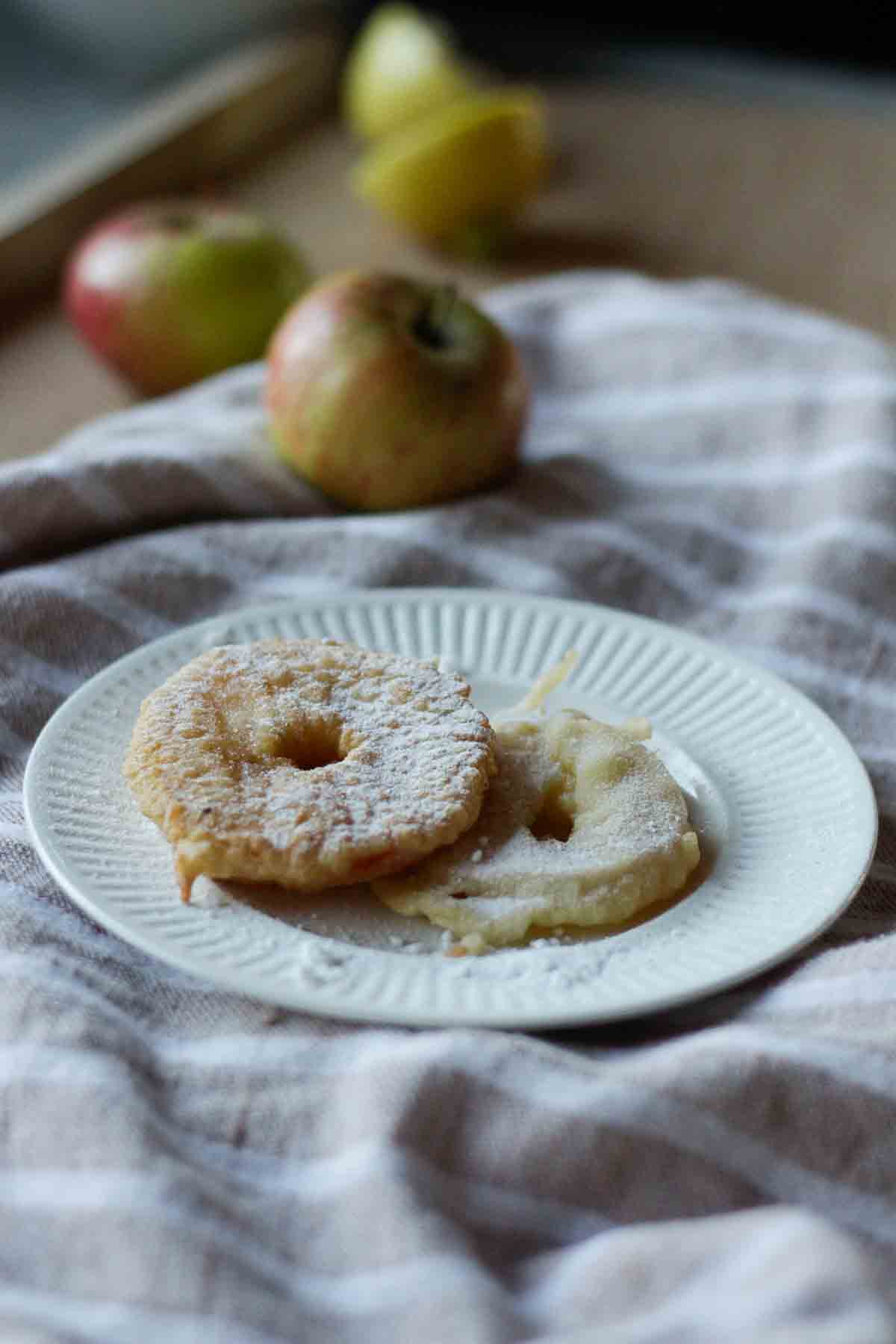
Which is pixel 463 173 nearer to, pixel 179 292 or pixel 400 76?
pixel 400 76

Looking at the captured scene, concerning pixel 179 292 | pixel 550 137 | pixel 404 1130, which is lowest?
pixel 550 137

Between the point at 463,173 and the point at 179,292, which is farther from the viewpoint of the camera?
the point at 463,173

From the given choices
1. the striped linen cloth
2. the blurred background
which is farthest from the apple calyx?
the blurred background

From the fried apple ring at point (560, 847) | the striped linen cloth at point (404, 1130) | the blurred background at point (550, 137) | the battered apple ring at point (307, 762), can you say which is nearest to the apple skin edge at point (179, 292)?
the blurred background at point (550, 137)

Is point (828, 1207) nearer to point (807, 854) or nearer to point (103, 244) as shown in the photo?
point (807, 854)

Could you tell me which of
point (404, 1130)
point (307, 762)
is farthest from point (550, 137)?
point (404, 1130)

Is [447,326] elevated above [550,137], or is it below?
above

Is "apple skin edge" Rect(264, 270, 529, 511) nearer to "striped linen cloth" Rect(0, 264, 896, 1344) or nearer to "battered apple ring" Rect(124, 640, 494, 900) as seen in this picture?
"striped linen cloth" Rect(0, 264, 896, 1344)
